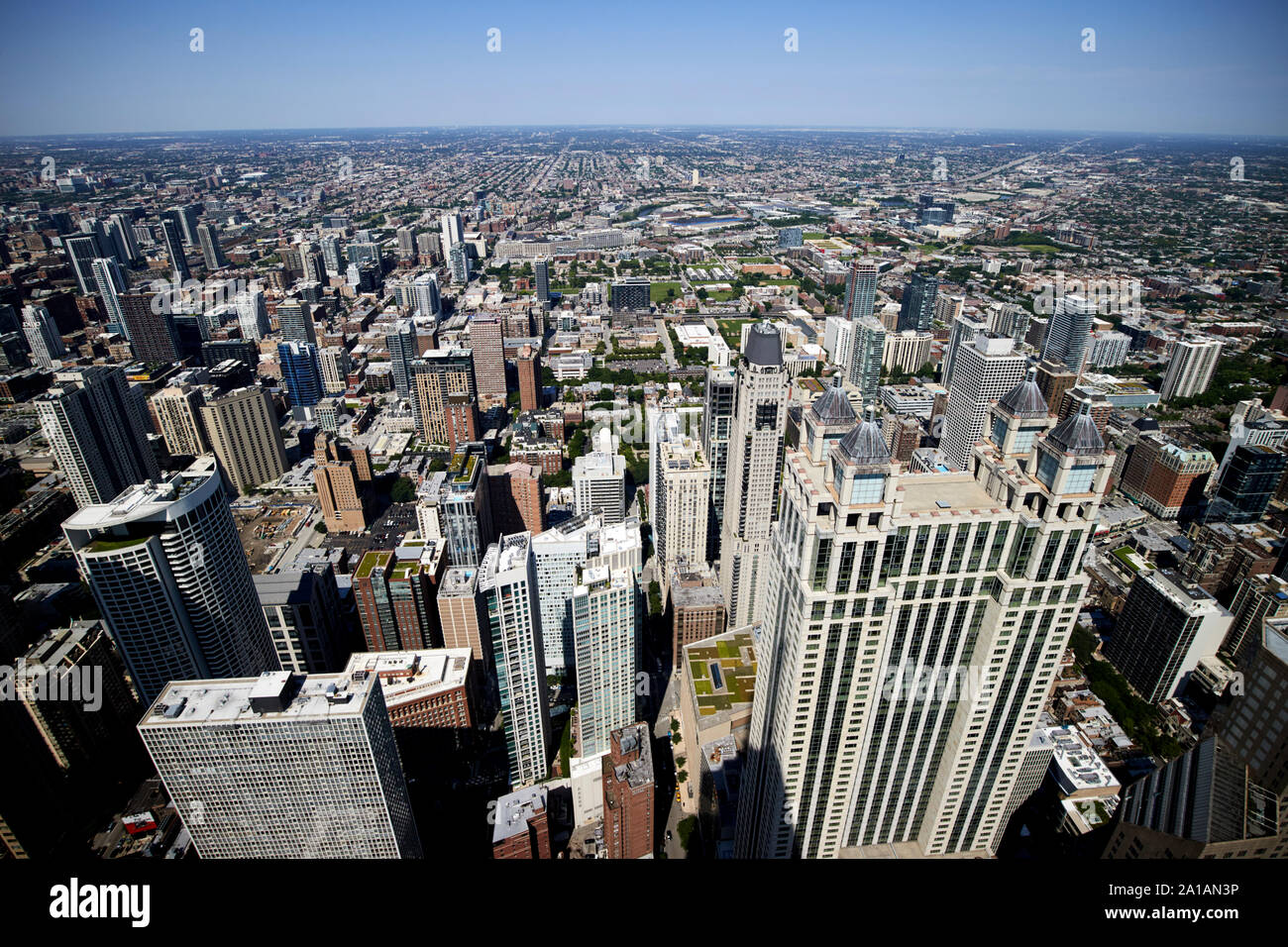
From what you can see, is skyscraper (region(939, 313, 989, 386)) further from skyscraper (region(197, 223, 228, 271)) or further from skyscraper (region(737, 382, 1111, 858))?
skyscraper (region(197, 223, 228, 271))

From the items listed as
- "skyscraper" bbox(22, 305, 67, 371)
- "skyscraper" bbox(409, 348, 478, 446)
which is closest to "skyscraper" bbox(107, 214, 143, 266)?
"skyscraper" bbox(22, 305, 67, 371)

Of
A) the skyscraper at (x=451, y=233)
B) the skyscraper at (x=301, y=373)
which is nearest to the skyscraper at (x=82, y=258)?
the skyscraper at (x=301, y=373)

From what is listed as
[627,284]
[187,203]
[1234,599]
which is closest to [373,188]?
[187,203]

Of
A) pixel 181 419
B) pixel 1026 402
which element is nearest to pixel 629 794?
pixel 1026 402

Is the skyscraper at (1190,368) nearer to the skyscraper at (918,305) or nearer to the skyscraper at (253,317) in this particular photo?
the skyscraper at (918,305)

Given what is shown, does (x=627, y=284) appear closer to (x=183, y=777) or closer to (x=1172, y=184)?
(x=183, y=777)
